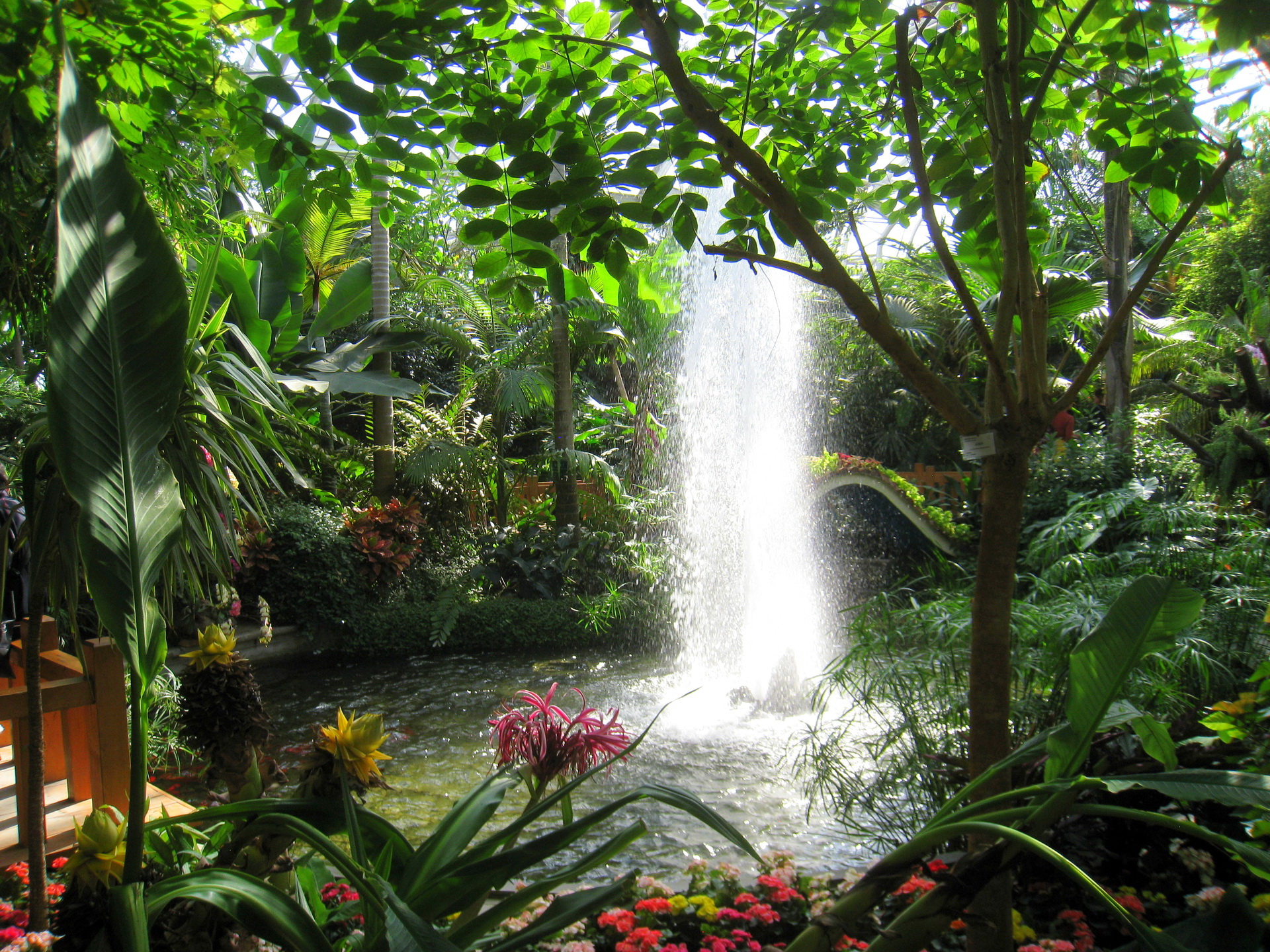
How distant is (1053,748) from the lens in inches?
49.9

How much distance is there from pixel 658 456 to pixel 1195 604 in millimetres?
9630

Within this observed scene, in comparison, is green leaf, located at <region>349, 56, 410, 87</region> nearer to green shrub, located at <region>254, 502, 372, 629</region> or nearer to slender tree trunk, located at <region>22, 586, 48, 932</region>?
slender tree trunk, located at <region>22, 586, 48, 932</region>

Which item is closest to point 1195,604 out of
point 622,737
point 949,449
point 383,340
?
point 622,737

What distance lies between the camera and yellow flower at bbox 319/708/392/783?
1341 mm

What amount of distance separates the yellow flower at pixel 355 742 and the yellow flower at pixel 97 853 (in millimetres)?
391

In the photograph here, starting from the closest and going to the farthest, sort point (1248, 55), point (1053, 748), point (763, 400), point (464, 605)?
point (1053, 748) → point (1248, 55) → point (464, 605) → point (763, 400)

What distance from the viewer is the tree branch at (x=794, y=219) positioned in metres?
1.46

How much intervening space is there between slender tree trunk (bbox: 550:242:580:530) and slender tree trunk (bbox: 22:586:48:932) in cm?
793

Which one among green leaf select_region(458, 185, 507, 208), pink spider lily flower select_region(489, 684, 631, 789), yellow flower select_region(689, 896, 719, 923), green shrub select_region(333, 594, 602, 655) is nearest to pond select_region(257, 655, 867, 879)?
green shrub select_region(333, 594, 602, 655)

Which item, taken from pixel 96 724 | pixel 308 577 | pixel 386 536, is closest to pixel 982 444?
pixel 96 724

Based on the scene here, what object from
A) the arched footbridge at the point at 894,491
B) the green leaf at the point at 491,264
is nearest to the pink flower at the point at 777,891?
the green leaf at the point at 491,264

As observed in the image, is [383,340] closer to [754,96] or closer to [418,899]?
[754,96]

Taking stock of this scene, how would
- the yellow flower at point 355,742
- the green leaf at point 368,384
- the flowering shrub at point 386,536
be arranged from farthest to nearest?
the green leaf at point 368,384
the flowering shrub at point 386,536
the yellow flower at point 355,742

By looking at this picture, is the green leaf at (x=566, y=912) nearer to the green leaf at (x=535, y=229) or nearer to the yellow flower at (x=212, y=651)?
the green leaf at (x=535, y=229)
